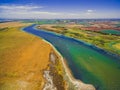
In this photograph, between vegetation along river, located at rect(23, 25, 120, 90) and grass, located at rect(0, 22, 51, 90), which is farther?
vegetation along river, located at rect(23, 25, 120, 90)

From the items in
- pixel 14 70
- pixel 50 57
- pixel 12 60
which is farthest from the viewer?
pixel 50 57

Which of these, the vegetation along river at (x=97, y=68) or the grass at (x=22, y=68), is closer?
the grass at (x=22, y=68)

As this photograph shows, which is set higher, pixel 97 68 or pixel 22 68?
pixel 22 68

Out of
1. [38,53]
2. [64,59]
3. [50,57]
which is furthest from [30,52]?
[64,59]

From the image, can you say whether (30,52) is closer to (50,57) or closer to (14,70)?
(50,57)

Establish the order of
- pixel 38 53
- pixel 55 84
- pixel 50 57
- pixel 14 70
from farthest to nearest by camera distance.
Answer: pixel 38 53
pixel 50 57
pixel 14 70
pixel 55 84

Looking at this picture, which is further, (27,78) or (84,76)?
(84,76)

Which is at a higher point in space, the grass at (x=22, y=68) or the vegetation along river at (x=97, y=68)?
the grass at (x=22, y=68)

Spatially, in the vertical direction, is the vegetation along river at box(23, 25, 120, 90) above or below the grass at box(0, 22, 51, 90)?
below

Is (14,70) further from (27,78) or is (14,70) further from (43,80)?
(43,80)

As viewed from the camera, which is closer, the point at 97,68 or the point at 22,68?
the point at 22,68
